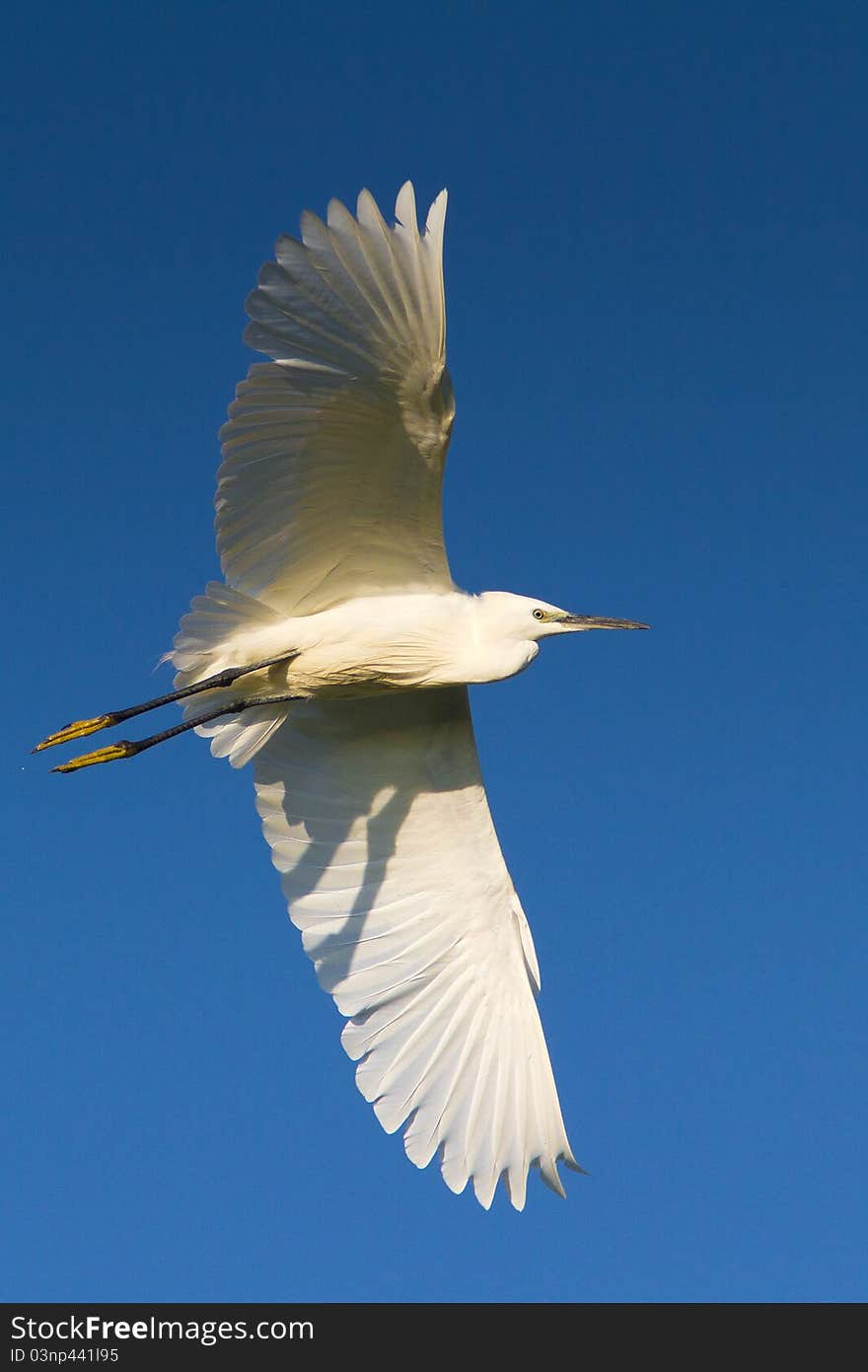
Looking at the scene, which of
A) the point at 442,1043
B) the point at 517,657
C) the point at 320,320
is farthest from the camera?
the point at 442,1043

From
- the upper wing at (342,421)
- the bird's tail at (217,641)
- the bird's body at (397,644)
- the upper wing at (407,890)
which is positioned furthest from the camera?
the upper wing at (407,890)

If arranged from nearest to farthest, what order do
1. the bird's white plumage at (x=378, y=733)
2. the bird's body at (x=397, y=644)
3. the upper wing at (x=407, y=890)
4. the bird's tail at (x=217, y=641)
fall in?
the bird's white plumage at (x=378, y=733) < the bird's tail at (x=217, y=641) < the bird's body at (x=397, y=644) < the upper wing at (x=407, y=890)

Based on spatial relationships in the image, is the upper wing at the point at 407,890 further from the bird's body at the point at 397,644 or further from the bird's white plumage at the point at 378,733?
the bird's body at the point at 397,644

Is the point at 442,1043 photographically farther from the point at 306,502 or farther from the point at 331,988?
the point at 306,502

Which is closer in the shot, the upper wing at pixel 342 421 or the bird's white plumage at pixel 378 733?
the upper wing at pixel 342 421

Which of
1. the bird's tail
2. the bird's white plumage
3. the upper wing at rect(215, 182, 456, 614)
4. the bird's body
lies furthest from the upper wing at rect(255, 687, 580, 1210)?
the upper wing at rect(215, 182, 456, 614)

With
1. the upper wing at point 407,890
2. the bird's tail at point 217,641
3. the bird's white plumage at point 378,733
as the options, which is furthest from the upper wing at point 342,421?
the upper wing at point 407,890

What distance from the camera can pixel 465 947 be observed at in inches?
474

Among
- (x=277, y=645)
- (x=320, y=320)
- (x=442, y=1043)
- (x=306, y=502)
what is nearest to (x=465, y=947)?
(x=442, y=1043)

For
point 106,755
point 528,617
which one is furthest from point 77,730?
point 528,617

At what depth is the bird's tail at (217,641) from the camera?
35.2 ft

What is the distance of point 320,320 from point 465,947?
4.87 metres

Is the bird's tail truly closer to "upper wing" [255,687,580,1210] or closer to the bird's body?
the bird's body

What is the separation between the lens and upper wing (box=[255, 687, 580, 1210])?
38.3 ft
